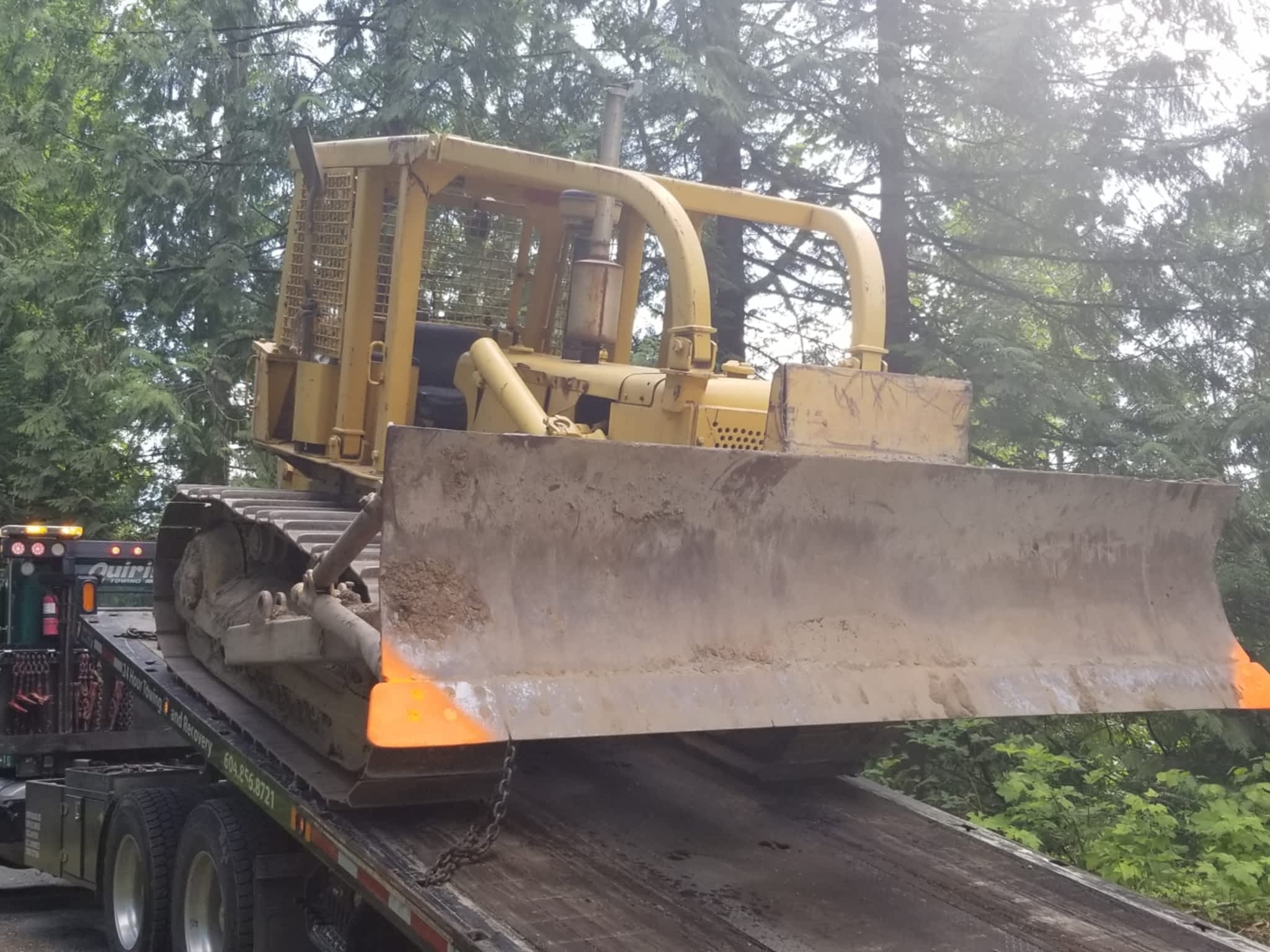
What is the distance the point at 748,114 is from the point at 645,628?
6891 millimetres

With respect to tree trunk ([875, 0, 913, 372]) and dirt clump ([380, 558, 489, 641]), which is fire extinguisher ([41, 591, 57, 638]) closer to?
dirt clump ([380, 558, 489, 641])

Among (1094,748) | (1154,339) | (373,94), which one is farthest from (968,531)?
(373,94)

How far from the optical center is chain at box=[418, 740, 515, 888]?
396 cm

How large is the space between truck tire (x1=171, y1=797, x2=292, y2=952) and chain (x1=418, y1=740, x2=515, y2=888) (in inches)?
45.6

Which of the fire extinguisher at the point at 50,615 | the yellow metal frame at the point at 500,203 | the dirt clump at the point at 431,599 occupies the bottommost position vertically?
the fire extinguisher at the point at 50,615

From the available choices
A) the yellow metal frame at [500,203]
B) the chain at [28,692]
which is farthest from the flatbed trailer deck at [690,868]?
the chain at [28,692]

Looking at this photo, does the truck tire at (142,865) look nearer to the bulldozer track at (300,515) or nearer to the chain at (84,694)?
the bulldozer track at (300,515)

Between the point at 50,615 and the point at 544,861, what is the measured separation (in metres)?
4.29

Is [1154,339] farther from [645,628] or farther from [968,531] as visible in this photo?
[645,628]

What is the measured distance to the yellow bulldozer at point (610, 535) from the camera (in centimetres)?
406

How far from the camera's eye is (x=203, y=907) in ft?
18.5

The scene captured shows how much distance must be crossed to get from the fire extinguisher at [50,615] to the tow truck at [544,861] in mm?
754

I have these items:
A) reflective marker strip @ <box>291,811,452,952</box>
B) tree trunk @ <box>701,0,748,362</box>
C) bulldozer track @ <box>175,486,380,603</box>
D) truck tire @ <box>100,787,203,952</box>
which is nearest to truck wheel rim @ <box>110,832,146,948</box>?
truck tire @ <box>100,787,203,952</box>

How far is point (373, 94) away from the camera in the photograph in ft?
38.0
